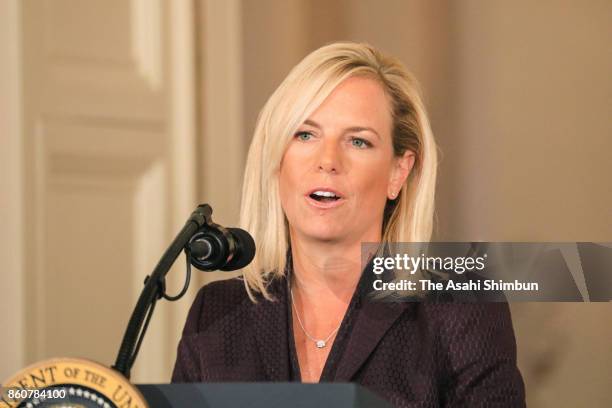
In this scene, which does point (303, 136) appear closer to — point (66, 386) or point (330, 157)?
point (330, 157)

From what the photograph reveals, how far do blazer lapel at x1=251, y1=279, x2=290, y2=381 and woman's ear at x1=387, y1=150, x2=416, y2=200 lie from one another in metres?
0.28

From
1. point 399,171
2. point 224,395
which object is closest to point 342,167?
point 399,171

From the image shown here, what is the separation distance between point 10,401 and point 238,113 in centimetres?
182

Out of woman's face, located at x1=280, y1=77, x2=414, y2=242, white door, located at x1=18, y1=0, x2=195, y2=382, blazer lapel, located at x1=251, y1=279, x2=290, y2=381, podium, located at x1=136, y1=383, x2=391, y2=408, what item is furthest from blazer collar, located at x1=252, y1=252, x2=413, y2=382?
podium, located at x1=136, y1=383, x2=391, y2=408

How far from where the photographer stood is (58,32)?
2.34 m

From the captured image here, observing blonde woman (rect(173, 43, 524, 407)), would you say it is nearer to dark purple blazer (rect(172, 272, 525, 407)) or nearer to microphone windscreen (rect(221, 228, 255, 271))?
dark purple blazer (rect(172, 272, 525, 407))

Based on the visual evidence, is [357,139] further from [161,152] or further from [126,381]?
[126,381]

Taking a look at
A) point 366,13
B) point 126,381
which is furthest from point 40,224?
point 126,381

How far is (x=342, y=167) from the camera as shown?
6.12 feet

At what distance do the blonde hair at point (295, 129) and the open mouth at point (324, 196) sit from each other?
79 millimetres

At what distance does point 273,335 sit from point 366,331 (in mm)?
167

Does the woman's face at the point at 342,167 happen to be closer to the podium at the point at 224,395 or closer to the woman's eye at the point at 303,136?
the woman's eye at the point at 303,136

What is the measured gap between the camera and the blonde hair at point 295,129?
1.87 meters

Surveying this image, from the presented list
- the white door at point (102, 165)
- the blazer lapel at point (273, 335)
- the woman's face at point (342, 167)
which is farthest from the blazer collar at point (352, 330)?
the white door at point (102, 165)
